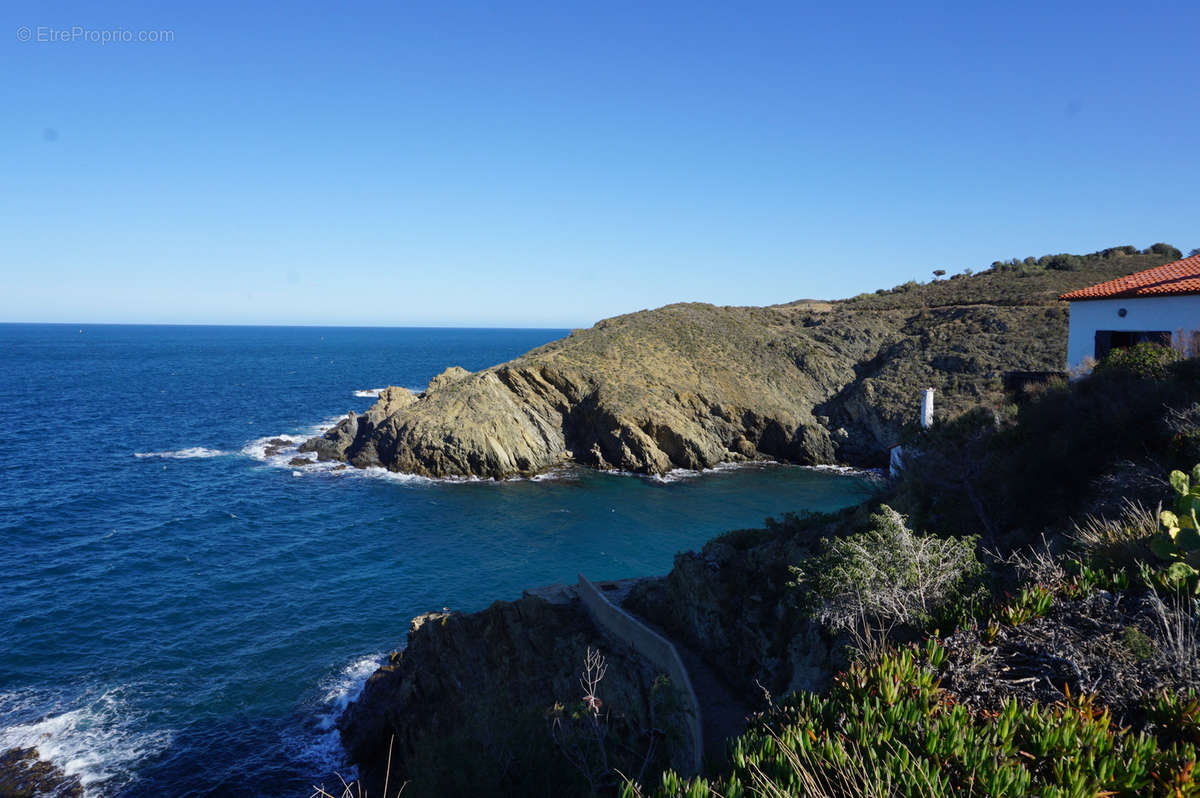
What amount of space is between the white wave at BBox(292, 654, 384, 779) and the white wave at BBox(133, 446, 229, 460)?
33.5 meters

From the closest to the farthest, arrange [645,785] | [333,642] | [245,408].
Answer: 1. [645,785]
2. [333,642]
3. [245,408]

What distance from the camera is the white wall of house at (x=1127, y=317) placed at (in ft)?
57.8

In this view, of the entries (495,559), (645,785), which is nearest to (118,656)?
(495,559)

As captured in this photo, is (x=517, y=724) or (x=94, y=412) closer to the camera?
(x=517, y=724)

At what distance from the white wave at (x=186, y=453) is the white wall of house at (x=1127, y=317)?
52.9 meters

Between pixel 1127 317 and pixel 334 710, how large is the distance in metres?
27.0

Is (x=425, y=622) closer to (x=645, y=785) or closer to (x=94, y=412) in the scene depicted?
(x=645, y=785)

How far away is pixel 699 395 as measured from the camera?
52969mm

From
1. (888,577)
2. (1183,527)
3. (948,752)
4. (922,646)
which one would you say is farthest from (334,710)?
(1183,527)

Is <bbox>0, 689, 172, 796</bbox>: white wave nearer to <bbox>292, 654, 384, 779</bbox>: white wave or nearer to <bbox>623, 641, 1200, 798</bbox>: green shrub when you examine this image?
<bbox>292, 654, 384, 779</bbox>: white wave

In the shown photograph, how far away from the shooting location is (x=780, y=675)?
1455 centimetres

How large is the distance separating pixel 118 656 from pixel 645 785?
68.9 feet

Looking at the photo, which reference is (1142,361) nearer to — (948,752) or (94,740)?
(948,752)

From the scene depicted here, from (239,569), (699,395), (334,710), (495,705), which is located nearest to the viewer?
(495,705)
